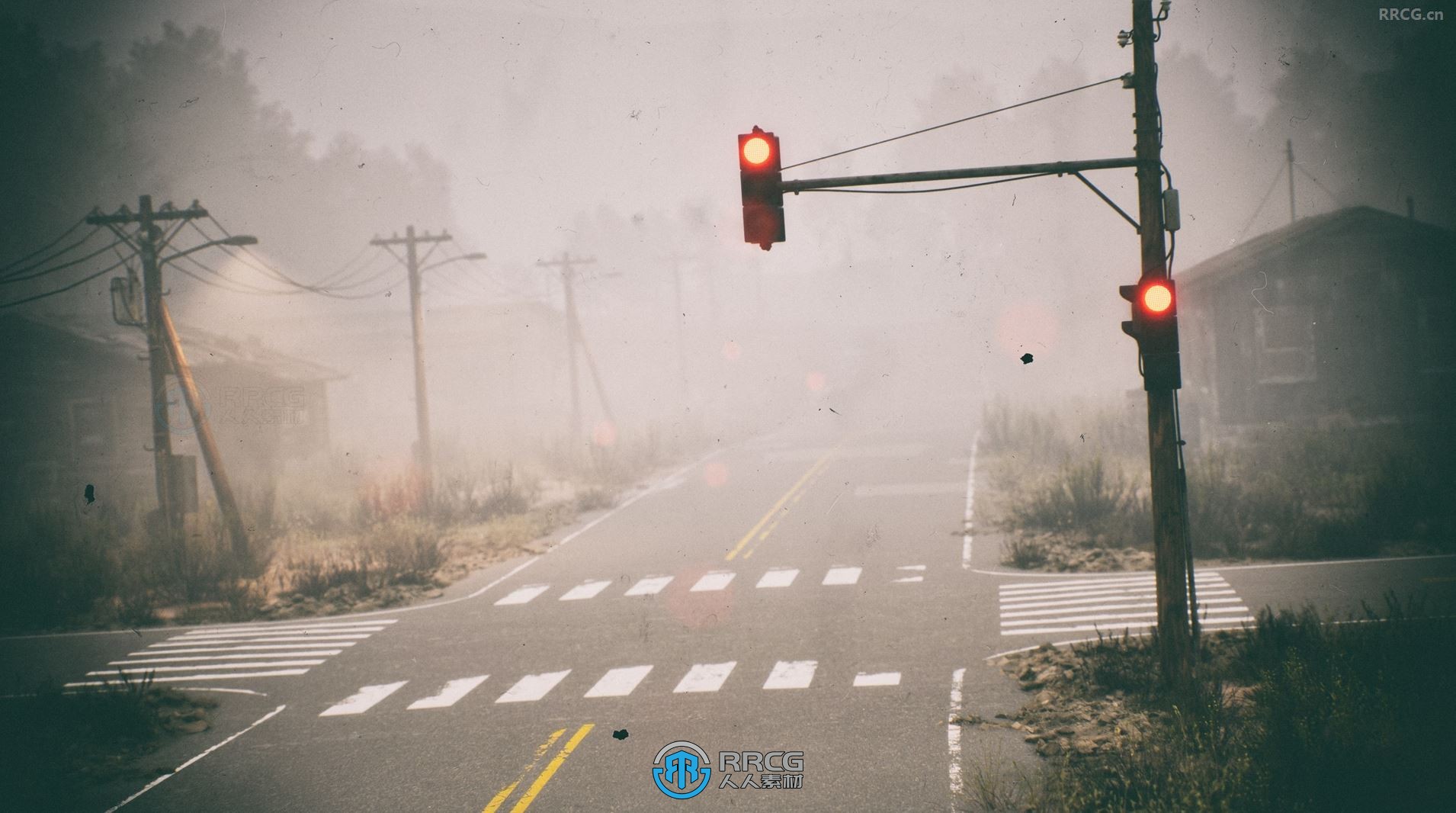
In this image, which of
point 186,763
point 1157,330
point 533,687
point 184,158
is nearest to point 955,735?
point 1157,330

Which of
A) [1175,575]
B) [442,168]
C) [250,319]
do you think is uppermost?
[442,168]

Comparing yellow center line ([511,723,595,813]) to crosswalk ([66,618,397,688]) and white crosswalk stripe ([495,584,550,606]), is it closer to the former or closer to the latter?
crosswalk ([66,618,397,688])

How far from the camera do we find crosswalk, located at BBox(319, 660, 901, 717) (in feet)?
43.1

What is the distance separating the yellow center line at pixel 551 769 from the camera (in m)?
9.56

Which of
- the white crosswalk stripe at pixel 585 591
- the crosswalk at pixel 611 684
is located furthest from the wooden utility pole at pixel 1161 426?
the white crosswalk stripe at pixel 585 591

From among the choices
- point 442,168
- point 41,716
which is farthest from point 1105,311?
point 41,716

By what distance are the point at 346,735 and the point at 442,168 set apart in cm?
9371

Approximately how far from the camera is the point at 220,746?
1206 cm

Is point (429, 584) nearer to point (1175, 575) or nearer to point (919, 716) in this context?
point (919, 716)

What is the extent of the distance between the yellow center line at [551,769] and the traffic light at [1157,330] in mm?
7279

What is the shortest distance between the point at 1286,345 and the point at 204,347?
130ft

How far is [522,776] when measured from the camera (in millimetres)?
10312

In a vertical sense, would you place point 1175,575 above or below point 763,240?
below

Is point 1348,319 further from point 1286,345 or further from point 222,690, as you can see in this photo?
point 222,690
